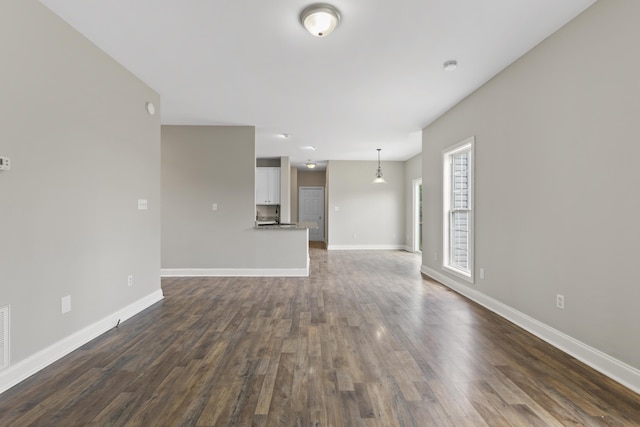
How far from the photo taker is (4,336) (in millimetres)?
1917

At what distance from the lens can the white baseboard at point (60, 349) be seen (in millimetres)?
1953

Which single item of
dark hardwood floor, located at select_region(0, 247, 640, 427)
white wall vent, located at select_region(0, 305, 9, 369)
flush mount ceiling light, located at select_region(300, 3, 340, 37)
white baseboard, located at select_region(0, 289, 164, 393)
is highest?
flush mount ceiling light, located at select_region(300, 3, 340, 37)

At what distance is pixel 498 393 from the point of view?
73.6 inches

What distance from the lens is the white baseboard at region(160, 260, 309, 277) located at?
17.1 feet

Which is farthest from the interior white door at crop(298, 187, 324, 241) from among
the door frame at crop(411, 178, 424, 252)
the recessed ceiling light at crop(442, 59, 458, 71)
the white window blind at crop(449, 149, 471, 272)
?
the recessed ceiling light at crop(442, 59, 458, 71)

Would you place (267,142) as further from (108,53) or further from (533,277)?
(533,277)

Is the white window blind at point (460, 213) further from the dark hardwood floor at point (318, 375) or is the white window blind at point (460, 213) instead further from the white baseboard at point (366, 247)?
the white baseboard at point (366, 247)

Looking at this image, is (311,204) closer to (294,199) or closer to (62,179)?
(294,199)

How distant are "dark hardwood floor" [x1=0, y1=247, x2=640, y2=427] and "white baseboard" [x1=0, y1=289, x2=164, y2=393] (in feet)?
0.20

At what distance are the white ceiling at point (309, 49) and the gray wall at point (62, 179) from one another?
1.01 ft

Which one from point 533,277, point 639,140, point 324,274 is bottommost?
point 324,274

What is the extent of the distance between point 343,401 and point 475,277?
2.72 meters

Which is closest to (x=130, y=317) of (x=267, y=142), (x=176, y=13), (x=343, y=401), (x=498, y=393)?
(x=343, y=401)

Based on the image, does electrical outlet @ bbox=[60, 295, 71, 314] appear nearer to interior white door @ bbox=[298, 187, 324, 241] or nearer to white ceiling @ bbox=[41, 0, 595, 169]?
white ceiling @ bbox=[41, 0, 595, 169]
